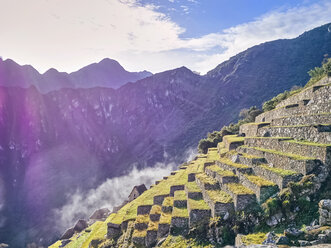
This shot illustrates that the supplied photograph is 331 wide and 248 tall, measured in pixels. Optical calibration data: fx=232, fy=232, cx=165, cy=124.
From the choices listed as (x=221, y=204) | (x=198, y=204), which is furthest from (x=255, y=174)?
(x=198, y=204)

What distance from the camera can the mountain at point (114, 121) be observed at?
299 ft

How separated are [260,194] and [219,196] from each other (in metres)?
2.67

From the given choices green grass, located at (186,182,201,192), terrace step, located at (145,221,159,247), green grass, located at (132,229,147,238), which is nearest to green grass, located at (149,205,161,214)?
green grass, located at (132,229,147,238)

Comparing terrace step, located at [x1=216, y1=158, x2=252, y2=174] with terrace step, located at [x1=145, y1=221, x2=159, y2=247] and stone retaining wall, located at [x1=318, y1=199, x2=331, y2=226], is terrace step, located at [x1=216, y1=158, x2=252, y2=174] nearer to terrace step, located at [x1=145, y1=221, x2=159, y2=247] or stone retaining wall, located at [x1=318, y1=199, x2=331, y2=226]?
stone retaining wall, located at [x1=318, y1=199, x2=331, y2=226]

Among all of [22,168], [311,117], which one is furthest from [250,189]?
[22,168]

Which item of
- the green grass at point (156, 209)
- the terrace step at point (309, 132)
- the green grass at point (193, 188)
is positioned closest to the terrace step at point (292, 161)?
the terrace step at point (309, 132)

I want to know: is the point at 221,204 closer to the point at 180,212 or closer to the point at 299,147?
the point at 180,212

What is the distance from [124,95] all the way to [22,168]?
2694 inches

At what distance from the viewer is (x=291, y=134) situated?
13000 millimetres

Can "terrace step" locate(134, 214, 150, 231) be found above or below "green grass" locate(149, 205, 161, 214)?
below

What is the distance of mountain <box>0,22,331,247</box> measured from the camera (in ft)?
299

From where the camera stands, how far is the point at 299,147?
1058 centimetres

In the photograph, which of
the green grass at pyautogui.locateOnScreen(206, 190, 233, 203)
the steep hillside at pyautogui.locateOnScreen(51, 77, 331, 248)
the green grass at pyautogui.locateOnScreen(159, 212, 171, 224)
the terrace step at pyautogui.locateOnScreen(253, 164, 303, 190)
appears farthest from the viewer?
the green grass at pyautogui.locateOnScreen(159, 212, 171, 224)

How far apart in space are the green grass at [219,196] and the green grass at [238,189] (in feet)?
1.49
